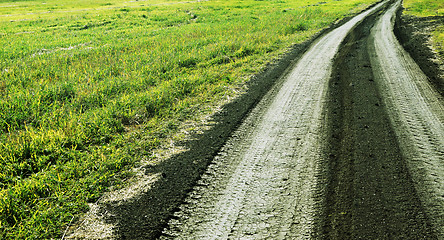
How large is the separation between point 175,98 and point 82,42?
38.5 feet

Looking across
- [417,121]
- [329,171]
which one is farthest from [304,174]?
[417,121]

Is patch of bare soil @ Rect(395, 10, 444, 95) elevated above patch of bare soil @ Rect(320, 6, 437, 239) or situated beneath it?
elevated above

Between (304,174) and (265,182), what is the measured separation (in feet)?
1.77

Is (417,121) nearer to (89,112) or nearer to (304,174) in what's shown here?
(304,174)

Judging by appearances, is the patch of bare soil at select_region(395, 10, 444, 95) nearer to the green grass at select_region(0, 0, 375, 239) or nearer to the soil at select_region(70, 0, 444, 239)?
the soil at select_region(70, 0, 444, 239)

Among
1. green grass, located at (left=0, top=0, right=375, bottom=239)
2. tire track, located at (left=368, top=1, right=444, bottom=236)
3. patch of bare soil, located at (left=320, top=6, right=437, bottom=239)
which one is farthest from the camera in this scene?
green grass, located at (left=0, top=0, right=375, bottom=239)

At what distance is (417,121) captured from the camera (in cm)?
497

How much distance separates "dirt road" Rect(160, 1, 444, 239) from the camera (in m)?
2.84

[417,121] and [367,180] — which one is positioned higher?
[417,121]

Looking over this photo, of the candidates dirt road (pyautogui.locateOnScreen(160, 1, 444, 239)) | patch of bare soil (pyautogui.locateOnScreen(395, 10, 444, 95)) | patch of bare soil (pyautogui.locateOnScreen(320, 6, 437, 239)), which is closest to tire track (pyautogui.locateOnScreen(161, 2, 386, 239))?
dirt road (pyautogui.locateOnScreen(160, 1, 444, 239))

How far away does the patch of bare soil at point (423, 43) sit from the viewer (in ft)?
24.8

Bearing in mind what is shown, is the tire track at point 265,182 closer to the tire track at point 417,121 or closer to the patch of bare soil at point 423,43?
the tire track at point 417,121

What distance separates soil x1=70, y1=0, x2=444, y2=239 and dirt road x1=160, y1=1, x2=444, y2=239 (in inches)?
0.5

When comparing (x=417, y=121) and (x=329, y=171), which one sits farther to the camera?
(x=417, y=121)
